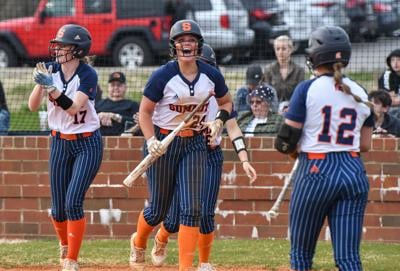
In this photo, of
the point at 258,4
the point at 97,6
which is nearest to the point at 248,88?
the point at 97,6

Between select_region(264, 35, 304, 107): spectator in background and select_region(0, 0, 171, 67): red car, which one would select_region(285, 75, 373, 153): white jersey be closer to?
select_region(264, 35, 304, 107): spectator in background

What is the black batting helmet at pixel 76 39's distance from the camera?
794cm

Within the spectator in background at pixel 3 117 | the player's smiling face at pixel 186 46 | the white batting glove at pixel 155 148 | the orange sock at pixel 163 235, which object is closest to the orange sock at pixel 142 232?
the orange sock at pixel 163 235

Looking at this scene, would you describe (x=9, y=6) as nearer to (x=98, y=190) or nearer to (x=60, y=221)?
(x=98, y=190)

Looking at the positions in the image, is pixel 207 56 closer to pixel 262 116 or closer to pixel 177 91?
pixel 177 91

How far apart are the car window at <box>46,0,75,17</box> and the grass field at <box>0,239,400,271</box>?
6528 mm

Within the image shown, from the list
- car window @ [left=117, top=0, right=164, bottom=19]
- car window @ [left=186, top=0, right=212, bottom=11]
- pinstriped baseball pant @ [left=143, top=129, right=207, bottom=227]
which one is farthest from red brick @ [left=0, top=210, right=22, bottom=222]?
car window @ [left=117, top=0, right=164, bottom=19]

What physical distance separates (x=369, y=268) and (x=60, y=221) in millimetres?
2581

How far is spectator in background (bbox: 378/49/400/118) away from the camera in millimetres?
11352

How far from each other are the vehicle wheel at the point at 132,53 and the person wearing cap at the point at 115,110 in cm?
499

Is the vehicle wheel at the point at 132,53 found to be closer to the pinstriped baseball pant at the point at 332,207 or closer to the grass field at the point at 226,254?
Answer: the grass field at the point at 226,254

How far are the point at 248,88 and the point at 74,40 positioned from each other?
394 cm

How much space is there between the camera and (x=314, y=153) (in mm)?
6172

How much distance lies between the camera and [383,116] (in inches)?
418
